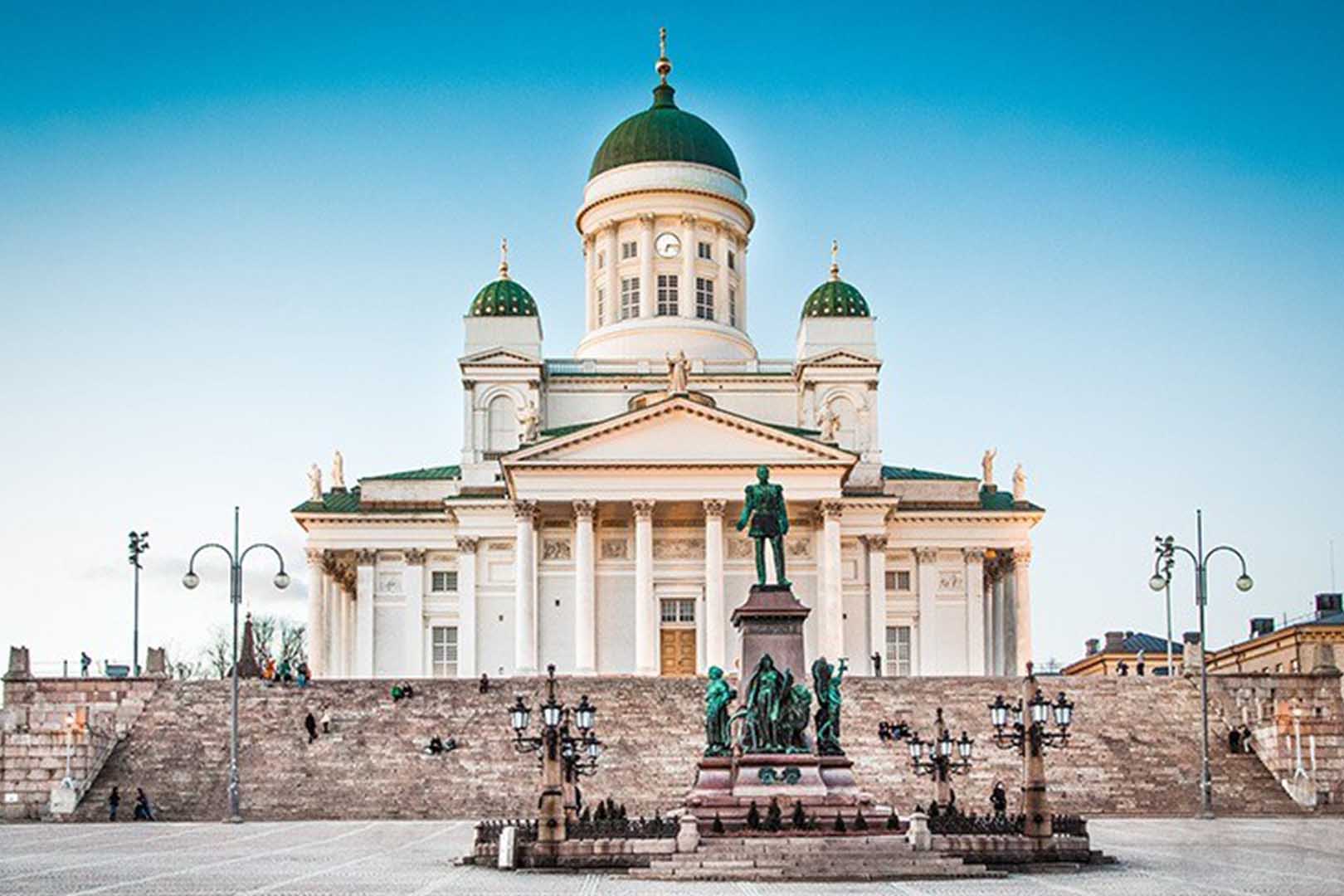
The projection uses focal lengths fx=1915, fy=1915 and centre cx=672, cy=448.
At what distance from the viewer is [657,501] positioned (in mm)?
72312

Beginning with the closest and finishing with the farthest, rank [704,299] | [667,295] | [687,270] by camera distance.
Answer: [687,270]
[667,295]
[704,299]

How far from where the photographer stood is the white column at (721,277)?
88562 mm

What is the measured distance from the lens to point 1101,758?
5603cm

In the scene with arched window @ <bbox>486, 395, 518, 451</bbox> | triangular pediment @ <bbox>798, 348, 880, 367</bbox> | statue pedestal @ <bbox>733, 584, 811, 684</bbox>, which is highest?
triangular pediment @ <bbox>798, 348, 880, 367</bbox>

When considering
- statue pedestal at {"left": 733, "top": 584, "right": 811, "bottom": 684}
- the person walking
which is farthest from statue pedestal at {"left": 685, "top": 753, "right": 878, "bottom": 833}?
the person walking

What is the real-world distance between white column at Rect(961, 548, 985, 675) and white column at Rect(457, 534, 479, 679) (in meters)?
20.1

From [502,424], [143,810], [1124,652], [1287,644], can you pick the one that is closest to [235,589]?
[143,810]

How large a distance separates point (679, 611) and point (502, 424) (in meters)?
12.6

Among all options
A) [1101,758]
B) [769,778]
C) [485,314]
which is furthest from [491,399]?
[769,778]

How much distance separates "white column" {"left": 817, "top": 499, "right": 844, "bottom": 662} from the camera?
237 feet

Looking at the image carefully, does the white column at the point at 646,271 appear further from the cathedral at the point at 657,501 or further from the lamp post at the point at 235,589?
the lamp post at the point at 235,589

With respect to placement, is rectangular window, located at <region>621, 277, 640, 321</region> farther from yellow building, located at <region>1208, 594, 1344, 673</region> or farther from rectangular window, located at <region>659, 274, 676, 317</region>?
yellow building, located at <region>1208, 594, 1344, 673</region>

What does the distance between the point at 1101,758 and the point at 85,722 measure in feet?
97.1

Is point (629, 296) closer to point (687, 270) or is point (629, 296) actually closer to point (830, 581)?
point (687, 270)
